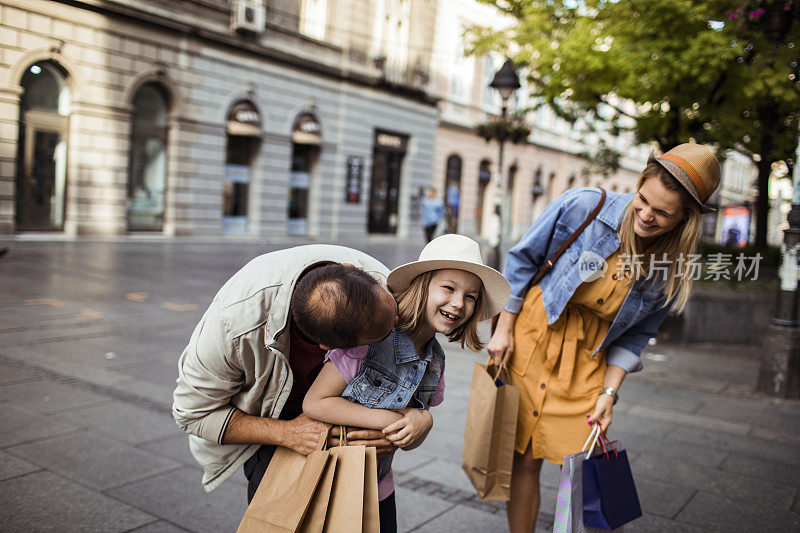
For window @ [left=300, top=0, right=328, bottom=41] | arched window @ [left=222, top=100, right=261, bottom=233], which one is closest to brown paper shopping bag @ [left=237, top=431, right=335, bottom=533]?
arched window @ [left=222, top=100, right=261, bottom=233]

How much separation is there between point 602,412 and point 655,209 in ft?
2.84

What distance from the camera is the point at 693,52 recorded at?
815 cm

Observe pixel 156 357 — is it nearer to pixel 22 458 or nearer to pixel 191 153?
pixel 22 458

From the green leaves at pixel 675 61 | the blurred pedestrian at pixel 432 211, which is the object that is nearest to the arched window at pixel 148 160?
the blurred pedestrian at pixel 432 211

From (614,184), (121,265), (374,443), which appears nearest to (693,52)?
(374,443)

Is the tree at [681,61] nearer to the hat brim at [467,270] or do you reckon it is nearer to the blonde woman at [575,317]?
the blonde woman at [575,317]

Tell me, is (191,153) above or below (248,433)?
above

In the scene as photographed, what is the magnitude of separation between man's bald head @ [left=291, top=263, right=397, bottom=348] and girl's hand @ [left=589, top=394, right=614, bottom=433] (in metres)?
1.40

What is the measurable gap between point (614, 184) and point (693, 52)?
142 feet

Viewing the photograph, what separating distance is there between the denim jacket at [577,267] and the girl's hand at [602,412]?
0.17 meters

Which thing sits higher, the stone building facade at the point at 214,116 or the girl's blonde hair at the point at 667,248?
the stone building facade at the point at 214,116

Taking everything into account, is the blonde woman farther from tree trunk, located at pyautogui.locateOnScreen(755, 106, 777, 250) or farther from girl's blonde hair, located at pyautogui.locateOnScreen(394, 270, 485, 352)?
tree trunk, located at pyautogui.locateOnScreen(755, 106, 777, 250)

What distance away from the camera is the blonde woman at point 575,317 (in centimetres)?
275

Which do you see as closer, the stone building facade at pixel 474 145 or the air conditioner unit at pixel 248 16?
the air conditioner unit at pixel 248 16
